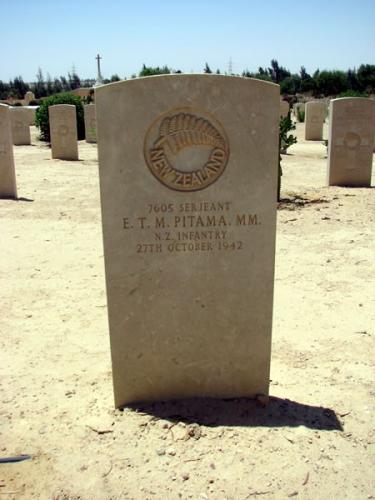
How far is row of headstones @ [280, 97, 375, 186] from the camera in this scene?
31.3 feet

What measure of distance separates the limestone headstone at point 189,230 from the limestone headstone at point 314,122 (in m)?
16.8

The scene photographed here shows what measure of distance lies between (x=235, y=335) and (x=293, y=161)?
12200 mm

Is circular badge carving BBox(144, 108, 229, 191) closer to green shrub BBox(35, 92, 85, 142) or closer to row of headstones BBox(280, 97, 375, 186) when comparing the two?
row of headstones BBox(280, 97, 375, 186)

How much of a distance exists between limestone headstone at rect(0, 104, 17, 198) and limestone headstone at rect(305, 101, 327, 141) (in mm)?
12347

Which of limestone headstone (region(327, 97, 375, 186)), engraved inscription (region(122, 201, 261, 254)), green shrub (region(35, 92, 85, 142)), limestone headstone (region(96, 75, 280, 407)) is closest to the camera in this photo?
limestone headstone (region(96, 75, 280, 407))

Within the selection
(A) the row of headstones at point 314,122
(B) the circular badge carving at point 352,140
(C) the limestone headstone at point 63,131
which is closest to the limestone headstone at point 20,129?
(C) the limestone headstone at point 63,131

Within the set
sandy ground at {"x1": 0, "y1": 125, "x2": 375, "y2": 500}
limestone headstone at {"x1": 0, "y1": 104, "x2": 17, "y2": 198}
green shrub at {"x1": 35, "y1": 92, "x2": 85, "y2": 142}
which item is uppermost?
green shrub at {"x1": 35, "y1": 92, "x2": 85, "y2": 142}

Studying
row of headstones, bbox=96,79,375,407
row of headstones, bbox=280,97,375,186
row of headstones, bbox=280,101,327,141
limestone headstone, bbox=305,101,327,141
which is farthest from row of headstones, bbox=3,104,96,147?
row of headstones, bbox=96,79,375,407

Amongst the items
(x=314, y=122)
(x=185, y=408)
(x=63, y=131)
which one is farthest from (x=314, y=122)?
(x=185, y=408)

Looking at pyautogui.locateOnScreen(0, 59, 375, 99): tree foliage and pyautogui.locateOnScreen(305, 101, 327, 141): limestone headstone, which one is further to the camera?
pyautogui.locateOnScreen(0, 59, 375, 99): tree foliage

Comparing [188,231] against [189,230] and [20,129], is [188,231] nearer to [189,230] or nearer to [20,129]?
[189,230]

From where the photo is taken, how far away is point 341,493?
228cm

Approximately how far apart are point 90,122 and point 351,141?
36.1ft

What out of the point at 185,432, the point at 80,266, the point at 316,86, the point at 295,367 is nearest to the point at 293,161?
the point at 80,266
